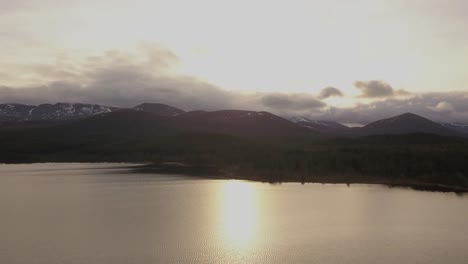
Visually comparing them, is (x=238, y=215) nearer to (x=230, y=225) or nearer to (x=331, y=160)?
(x=230, y=225)

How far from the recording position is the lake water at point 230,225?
33.4 metres

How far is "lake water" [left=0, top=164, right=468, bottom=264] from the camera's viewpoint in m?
33.4

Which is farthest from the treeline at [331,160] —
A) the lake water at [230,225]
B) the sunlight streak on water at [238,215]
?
the sunlight streak on water at [238,215]

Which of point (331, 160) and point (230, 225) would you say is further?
point (331, 160)

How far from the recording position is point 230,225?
4569cm

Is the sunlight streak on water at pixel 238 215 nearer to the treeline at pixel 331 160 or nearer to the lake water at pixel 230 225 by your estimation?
the lake water at pixel 230 225

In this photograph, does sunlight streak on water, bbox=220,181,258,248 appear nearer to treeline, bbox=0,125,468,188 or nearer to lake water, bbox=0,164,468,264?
lake water, bbox=0,164,468,264

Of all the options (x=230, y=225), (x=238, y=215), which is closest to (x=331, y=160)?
(x=238, y=215)

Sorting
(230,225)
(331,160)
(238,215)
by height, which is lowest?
(230,225)

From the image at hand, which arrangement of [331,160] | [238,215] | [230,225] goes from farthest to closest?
1. [331,160]
2. [238,215]
3. [230,225]

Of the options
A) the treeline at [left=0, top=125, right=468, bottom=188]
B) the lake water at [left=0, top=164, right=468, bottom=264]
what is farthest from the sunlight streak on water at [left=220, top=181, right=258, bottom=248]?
the treeline at [left=0, top=125, right=468, bottom=188]

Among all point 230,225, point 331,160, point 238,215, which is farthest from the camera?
point 331,160

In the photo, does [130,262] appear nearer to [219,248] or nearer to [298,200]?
[219,248]

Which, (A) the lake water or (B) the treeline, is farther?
→ (B) the treeline
